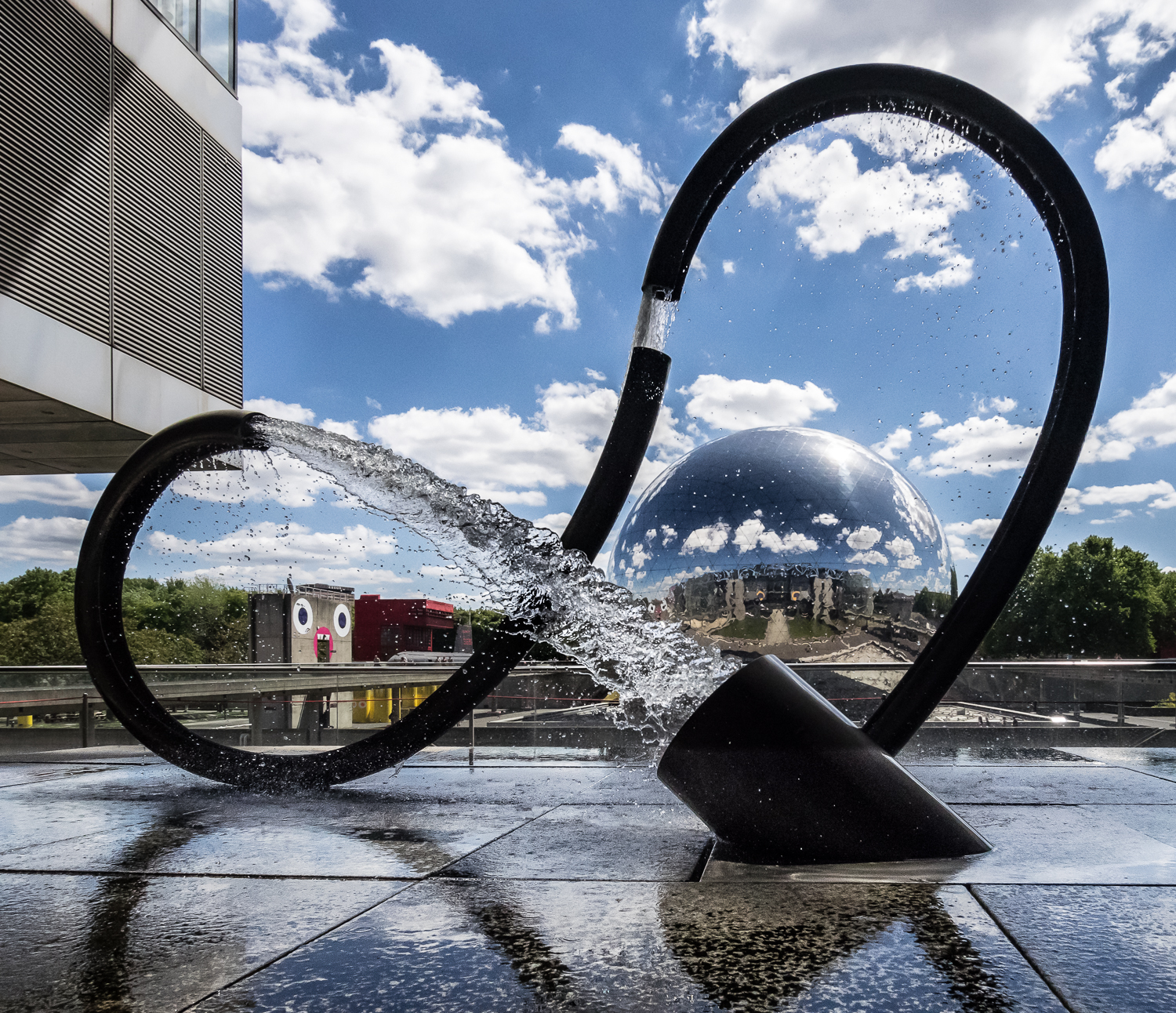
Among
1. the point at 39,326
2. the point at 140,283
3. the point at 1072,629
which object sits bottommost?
the point at 1072,629

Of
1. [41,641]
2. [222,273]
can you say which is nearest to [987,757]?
[222,273]

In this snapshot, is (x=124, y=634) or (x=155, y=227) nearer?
(x=124, y=634)

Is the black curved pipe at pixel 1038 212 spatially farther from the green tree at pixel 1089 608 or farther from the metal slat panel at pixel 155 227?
the green tree at pixel 1089 608

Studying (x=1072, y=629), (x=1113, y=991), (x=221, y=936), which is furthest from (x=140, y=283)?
(x=1072, y=629)

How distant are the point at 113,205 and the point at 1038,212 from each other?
19845 millimetres

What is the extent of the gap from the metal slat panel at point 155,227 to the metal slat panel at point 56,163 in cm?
59

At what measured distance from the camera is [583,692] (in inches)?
800

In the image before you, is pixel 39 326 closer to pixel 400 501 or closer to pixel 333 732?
pixel 333 732

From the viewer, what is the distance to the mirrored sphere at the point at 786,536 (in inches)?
1043

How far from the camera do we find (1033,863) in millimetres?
3529

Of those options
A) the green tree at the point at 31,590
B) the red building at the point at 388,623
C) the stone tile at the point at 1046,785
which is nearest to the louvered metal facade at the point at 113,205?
the stone tile at the point at 1046,785

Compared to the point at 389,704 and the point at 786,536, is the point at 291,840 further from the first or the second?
the point at 786,536

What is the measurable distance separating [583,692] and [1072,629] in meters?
34.8

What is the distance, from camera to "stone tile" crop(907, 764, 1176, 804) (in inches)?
202
